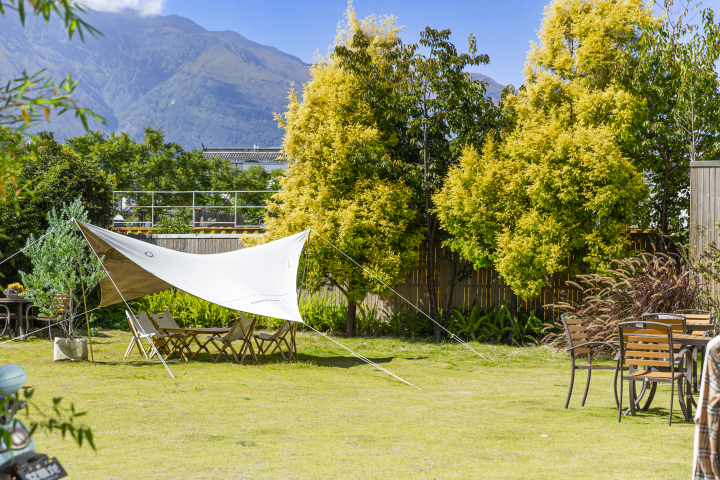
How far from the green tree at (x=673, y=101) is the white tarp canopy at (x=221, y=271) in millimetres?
5662

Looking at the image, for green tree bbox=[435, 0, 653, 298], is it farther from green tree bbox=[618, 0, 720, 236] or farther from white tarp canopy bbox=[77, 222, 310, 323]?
white tarp canopy bbox=[77, 222, 310, 323]

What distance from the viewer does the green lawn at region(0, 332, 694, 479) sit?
3.69 metres

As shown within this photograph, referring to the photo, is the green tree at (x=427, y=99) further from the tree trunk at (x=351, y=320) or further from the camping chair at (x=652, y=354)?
the camping chair at (x=652, y=354)

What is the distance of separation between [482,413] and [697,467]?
10.0 ft

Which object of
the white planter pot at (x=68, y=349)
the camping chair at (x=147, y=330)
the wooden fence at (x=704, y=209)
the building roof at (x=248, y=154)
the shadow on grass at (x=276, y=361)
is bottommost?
the shadow on grass at (x=276, y=361)

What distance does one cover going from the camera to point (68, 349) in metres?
8.28

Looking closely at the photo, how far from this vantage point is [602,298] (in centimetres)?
920

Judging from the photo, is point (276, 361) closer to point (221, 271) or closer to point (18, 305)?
point (221, 271)

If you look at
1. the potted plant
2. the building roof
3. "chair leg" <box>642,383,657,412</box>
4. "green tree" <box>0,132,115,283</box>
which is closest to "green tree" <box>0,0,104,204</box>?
"chair leg" <box>642,383,657,412</box>

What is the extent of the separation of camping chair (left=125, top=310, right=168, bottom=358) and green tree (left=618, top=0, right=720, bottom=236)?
25.3 ft

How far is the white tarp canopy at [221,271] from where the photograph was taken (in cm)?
797

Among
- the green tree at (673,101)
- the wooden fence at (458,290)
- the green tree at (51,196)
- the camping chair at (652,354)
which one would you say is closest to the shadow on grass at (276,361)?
the wooden fence at (458,290)

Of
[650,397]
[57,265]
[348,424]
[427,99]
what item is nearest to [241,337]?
[57,265]

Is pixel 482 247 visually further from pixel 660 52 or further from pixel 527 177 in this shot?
pixel 660 52
